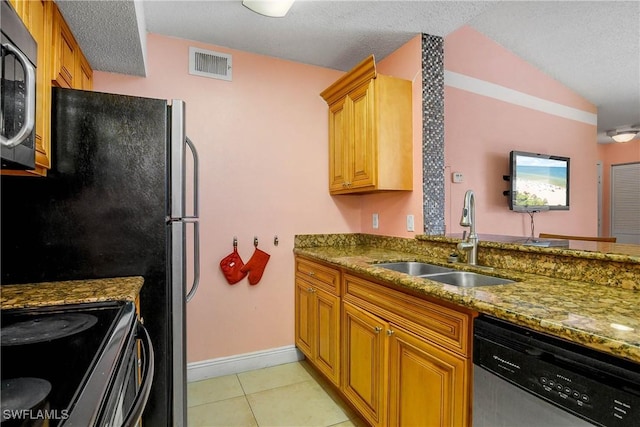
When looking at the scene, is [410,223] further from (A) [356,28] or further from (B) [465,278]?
(A) [356,28]

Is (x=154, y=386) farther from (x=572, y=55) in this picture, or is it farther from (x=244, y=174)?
(x=572, y=55)

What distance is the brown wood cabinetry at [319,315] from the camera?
2012 millimetres

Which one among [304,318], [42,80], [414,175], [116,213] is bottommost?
[304,318]

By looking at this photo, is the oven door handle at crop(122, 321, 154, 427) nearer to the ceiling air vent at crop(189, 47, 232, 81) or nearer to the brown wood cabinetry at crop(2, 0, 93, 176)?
the brown wood cabinetry at crop(2, 0, 93, 176)

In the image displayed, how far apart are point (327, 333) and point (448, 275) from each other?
2.80ft

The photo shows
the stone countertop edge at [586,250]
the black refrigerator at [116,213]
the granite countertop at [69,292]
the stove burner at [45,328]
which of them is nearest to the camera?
the stove burner at [45,328]

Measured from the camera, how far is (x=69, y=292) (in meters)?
1.24

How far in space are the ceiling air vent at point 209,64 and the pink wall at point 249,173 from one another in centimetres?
4

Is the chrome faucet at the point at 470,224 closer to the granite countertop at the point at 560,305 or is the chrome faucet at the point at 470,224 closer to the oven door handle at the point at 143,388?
the granite countertop at the point at 560,305

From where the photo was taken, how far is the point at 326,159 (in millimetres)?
2775

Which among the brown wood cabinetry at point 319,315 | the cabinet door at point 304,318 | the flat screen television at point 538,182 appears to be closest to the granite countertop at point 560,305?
the brown wood cabinetry at point 319,315

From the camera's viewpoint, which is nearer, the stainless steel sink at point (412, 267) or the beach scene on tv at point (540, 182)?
the stainless steel sink at point (412, 267)

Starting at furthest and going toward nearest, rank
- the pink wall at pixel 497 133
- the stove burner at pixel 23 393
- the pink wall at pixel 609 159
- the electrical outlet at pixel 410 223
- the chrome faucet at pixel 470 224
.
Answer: the pink wall at pixel 609 159 < the pink wall at pixel 497 133 < the electrical outlet at pixel 410 223 < the chrome faucet at pixel 470 224 < the stove burner at pixel 23 393

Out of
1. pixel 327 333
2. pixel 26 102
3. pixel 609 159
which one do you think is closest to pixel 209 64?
pixel 26 102
